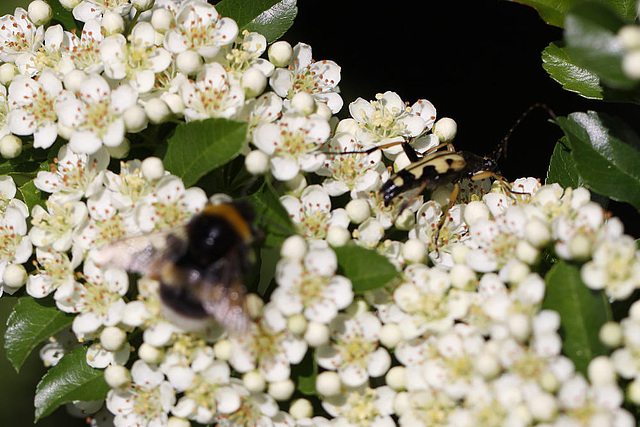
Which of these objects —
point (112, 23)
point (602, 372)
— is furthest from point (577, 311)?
point (112, 23)

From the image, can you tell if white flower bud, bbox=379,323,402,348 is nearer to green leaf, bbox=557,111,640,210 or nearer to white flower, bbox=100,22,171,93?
green leaf, bbox=557,111,640,210

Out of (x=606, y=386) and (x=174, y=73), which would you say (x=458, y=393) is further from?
(x=174, y=73)

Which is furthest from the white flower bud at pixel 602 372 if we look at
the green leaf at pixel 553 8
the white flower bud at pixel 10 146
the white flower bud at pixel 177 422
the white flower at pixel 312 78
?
the white flower bud at pixel 10 146

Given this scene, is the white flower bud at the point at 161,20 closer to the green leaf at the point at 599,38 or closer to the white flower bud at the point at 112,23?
the white flower bud at the point at 112,23

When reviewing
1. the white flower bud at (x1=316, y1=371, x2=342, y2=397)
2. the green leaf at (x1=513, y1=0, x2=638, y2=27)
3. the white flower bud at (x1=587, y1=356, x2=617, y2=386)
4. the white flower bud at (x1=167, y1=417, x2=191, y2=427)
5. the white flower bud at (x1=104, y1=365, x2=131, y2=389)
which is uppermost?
the green leaf at (x1=513, y1=0, x2=638, y2=27)

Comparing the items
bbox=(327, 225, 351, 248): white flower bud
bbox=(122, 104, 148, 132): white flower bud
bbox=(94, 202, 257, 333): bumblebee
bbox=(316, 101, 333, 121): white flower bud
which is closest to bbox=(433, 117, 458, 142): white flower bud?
bbox=(316, 101, 333, 121): white flower bud

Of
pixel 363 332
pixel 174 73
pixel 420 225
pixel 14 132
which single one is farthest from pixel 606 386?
pixel 14 132
